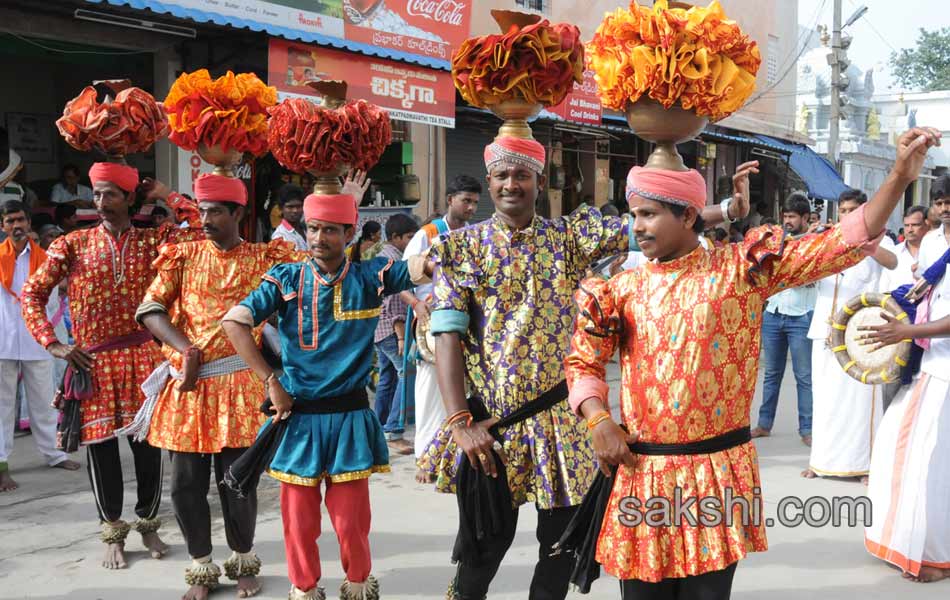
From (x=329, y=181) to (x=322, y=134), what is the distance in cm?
26

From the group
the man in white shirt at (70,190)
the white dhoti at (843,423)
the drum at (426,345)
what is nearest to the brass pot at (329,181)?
the drum at (426,345)

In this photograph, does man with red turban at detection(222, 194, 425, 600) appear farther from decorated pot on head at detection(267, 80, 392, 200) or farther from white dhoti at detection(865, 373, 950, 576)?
white dhoti at detection(865, 373, 950, 576)

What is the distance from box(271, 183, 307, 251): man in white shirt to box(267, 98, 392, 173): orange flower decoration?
346 centimetres

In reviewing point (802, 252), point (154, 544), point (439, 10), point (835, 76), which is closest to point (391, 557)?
point (154, 544)

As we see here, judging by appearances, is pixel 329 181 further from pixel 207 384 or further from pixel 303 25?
pixel 303 25

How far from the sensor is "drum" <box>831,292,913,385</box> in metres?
4.80

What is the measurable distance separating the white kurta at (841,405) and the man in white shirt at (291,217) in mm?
4122

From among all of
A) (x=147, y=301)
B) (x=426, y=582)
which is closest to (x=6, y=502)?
(x=147, y=301)

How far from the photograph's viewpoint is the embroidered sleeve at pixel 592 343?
9.69 ft

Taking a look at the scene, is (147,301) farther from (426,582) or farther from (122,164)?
(426,582)

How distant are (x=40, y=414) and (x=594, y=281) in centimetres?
567

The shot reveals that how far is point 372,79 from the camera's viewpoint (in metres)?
11.1

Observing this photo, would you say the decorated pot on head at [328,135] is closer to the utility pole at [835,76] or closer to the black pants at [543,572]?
the black pants at [543,572]

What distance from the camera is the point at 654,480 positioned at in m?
2.88
